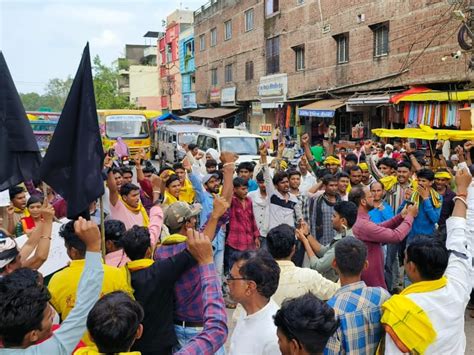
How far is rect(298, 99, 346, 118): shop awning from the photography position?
1775cm

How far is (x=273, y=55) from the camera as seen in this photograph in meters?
24.7

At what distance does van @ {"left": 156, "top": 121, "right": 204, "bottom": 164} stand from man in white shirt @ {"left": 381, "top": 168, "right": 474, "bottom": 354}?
630 inches

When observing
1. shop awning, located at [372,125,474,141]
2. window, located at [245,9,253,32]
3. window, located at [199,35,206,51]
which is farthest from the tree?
shop awning, located at [372,125,474,141]

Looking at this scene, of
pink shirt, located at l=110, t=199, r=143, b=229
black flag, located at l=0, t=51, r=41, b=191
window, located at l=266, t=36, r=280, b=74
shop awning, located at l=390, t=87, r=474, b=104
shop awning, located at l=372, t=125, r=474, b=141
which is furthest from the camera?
window, located at l=266, t=36, r=280, b=74

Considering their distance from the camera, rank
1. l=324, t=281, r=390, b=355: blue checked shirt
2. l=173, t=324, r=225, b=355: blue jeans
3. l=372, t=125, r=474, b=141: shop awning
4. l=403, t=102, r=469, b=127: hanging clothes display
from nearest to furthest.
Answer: l=324, t=281, r=390, b=355: blue checked shirt → l=173, t=324, r=225, b=355: blue jeans → l=372, t=125, r=474, b=141: shop awning → l=403, t=102, r=469, b=127: hanging clothes display

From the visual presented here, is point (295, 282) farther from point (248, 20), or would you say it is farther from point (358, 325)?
point (248, 20)

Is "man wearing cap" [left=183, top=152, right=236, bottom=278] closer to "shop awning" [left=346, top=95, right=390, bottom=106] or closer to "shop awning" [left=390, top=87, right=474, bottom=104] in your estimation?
"shop awning" [left=390, top=87, right=474, bottom=104]

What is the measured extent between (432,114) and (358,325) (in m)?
12.1

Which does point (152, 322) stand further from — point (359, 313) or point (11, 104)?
point (11, 104)

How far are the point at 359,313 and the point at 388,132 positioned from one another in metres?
7.56

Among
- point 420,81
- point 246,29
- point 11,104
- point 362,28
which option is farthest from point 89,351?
point 246,29

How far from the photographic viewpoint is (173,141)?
68.7ft

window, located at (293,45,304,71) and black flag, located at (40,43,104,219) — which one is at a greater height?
window, located at (293,45,304,71)

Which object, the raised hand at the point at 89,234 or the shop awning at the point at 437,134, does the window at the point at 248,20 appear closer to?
the shop awning at the point at 437,134
